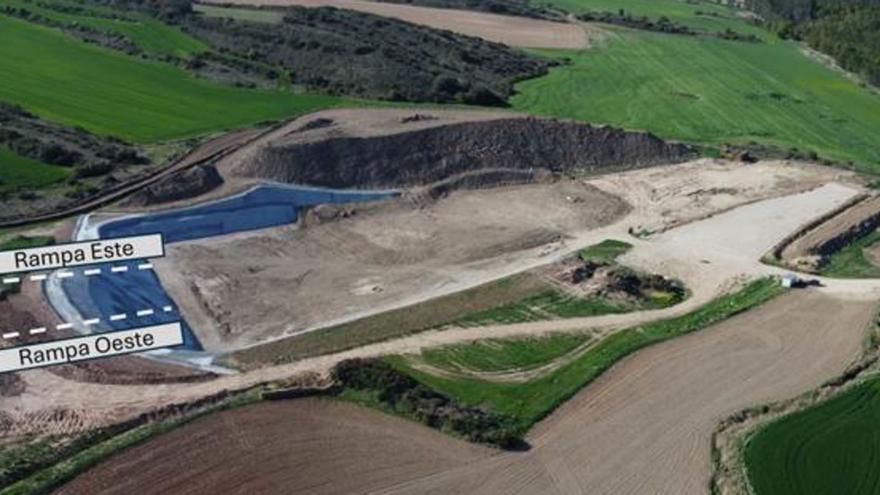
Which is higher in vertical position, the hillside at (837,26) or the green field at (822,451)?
the hillside at (837,26)

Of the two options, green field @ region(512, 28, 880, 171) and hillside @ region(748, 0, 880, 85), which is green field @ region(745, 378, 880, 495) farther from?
hillside @ region(748, 0, 880, 85)

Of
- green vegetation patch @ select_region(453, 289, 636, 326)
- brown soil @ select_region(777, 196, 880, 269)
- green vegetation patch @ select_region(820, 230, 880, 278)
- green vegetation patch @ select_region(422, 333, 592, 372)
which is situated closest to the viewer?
green vegetation patch @ select_region(422, 333, 592, 372)

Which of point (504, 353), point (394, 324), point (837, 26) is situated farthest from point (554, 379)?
point (837, 26)

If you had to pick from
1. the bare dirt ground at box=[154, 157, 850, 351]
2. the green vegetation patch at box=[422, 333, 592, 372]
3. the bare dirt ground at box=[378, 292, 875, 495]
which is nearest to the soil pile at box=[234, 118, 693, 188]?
the bare dirt ground at box=[154, 157, 850, 351]

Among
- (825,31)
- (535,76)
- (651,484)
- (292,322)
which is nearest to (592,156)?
(535,76)

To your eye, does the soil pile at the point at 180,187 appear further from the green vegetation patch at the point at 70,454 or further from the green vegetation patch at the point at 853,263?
the green vegetation patch at the point at 853,263

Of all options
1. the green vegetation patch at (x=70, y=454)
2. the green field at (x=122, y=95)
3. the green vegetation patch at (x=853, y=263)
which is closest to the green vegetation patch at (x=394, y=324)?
the green vegetation patch at (x=70, y=454)
